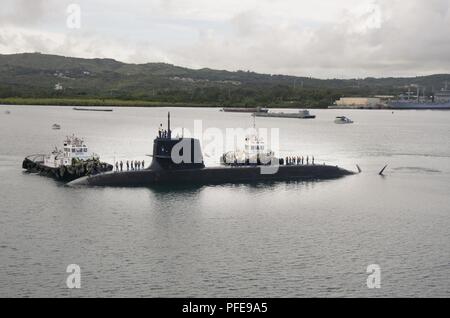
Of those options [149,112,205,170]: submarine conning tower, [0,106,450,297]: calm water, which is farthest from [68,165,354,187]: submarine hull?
[0,106,450,297]: calm water

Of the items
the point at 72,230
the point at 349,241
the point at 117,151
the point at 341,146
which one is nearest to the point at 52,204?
the point at 72,230

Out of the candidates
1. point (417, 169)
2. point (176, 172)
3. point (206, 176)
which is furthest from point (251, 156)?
point (417, 169)

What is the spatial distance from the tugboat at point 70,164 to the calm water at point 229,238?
1.43 meters

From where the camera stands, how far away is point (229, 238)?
32875 millimetres

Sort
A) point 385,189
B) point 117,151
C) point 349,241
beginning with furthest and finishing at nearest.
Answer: point 117,151
point 385,189
point 349,241

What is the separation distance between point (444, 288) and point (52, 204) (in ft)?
86.0

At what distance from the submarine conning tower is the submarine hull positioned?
1.61 ft

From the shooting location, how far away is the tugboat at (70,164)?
171 feet

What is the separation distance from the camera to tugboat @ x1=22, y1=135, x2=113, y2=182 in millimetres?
52062

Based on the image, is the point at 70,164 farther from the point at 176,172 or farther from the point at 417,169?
the point at 417,169

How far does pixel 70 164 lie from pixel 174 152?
10.2 meters

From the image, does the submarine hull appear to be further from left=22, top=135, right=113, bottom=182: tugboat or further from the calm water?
left=22, top=135, right=113, bottom=182: tugboat

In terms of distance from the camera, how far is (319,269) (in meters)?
27.6
